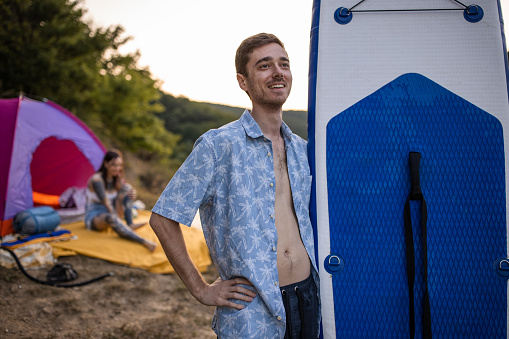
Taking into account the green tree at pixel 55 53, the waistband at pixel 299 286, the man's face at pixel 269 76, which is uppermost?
the green tree at pixel 55 53

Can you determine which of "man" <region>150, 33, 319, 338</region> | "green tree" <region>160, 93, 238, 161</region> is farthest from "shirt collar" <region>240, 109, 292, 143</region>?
"green tree" <region>160, 93, 238, 161</region>

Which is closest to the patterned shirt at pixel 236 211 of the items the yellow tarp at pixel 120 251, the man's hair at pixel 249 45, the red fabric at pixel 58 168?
the man's hair at pixel 249 45

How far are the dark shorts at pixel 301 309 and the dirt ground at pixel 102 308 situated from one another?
5.73ft

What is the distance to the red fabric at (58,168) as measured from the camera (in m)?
6.10

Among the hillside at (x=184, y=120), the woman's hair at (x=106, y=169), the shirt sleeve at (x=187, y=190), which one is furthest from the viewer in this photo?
the hillside at (x=184, y=120)

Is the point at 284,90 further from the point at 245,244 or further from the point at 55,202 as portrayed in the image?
the point at 55,202

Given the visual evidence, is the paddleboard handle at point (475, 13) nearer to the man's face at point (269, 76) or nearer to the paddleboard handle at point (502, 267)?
the man's face at point (269, 76)

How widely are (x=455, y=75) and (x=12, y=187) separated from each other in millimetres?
4615

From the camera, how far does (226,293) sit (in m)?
1.41

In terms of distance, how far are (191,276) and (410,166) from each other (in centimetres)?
105

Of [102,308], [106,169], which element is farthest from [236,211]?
[106,169]

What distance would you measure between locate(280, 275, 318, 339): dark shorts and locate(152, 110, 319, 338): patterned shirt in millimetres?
80

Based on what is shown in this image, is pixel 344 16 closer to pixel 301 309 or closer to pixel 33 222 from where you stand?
pixel 301 309

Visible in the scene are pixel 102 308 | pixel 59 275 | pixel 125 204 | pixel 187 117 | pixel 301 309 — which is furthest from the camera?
pixel 187 117
